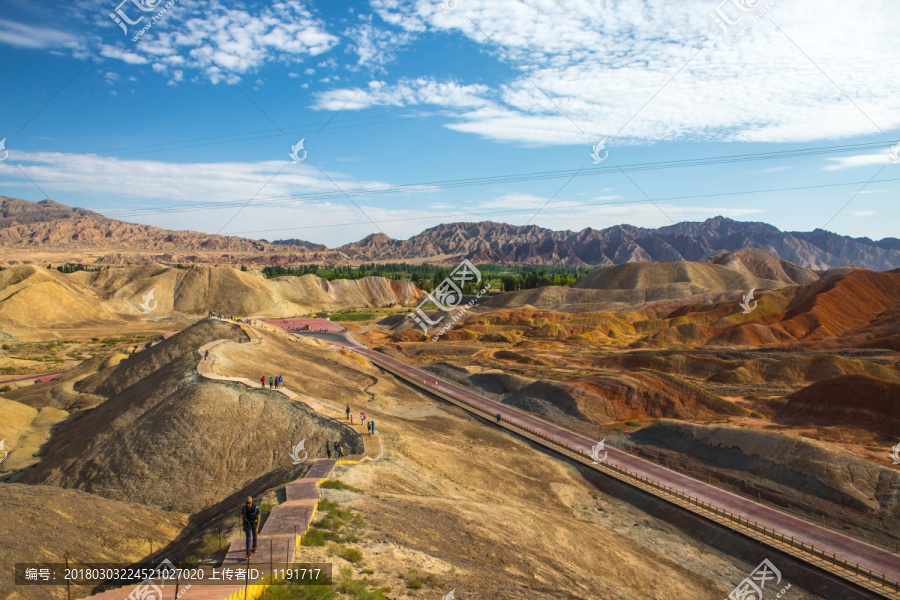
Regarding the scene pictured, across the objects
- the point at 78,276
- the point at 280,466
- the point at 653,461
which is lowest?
the point at 653,461

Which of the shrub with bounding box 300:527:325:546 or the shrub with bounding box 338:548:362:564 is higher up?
the shrub with bounding box 300:527:325:546

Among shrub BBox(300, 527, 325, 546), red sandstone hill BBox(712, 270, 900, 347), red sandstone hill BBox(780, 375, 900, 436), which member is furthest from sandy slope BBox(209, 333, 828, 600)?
red sandstone hill BBox(712, 270, 900, 347)

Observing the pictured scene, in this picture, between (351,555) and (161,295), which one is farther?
(161,295)

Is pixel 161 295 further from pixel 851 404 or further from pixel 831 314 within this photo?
pixel 831 314

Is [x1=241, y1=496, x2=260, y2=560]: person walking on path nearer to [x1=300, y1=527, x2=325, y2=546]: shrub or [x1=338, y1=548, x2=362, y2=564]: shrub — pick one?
[x1=300, y1=527, x2=325, y2=546]: shrub

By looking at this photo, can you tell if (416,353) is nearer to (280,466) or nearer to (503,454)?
(503,454)

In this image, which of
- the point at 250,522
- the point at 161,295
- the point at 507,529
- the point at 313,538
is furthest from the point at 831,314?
the point at 161,295

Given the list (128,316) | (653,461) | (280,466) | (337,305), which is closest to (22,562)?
(280,466)
